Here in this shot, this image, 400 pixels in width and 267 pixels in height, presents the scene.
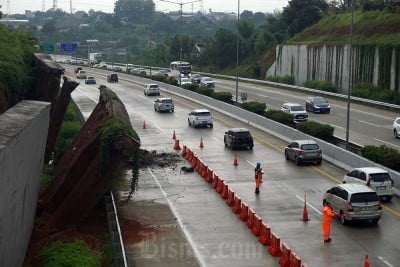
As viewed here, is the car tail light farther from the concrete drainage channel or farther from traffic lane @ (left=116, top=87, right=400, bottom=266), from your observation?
the concrete drainage channel

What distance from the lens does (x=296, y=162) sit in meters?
35.8

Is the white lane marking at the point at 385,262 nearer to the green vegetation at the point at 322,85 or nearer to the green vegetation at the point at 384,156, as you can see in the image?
the green vegetation at the point at 384,156

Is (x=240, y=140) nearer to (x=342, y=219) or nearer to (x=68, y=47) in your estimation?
(x=342, y=219)

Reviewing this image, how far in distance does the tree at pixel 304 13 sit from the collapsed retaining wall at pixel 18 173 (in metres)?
94.1

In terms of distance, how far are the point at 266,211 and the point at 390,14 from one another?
188 ft

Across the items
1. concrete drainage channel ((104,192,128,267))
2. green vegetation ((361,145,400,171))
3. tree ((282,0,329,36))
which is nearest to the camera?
concrete drainage channel ((104,192,128,267))

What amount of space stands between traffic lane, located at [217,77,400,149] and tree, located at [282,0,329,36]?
33217 millimetres

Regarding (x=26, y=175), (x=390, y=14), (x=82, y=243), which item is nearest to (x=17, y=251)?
(x=26, y=175)

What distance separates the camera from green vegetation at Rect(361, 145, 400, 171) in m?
31.6

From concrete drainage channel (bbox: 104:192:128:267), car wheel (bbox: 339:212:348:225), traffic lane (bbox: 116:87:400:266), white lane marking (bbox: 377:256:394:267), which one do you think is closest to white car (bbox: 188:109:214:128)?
traffic lane (bbox: 116:87:400:266)

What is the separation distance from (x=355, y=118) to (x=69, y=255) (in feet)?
128

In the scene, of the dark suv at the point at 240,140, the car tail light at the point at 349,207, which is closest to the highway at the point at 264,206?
the dark suv at the point at 240,140

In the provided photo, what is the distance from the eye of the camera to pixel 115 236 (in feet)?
66.5

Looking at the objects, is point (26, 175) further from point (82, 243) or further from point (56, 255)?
point (82, 243)
